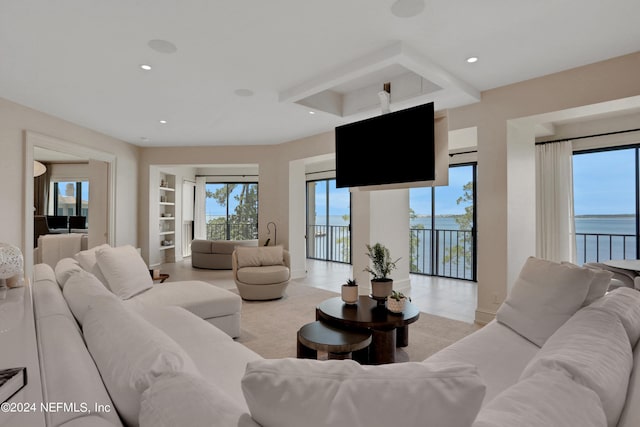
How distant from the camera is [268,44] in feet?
8.80

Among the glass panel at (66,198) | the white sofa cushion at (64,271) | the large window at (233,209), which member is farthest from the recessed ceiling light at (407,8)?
the glass panel at (66,198)

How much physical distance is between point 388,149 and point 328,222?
541cm

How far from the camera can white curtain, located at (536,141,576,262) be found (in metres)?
4.92

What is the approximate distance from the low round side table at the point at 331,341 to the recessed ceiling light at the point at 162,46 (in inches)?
97.6

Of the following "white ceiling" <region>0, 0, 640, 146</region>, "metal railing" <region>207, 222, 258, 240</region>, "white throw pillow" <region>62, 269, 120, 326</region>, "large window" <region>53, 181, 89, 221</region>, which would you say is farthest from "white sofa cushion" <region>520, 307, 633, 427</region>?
"large window" <region>53, 181, 89, 221</region>

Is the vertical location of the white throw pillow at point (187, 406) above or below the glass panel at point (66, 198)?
below

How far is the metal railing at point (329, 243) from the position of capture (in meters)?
8.56

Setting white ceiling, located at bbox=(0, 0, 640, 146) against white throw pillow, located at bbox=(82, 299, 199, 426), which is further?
white ceiling, located at bbox=(0, 0, 640, 146)

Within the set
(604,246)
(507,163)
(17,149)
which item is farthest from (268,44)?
(604,246)

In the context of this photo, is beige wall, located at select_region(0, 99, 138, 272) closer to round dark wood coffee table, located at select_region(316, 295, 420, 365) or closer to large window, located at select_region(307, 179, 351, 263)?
round dark wood coffee table, located at select_region(316, 295, 420, 365)

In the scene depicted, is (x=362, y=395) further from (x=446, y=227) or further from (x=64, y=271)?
(x=446, y=227)

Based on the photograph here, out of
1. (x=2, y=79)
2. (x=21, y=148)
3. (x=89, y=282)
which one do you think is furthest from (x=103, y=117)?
(x=89, y=282)

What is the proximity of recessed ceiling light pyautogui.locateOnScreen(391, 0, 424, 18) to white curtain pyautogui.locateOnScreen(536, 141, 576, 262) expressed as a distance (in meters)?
4.03

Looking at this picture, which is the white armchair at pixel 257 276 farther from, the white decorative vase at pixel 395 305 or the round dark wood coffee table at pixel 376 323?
the white decorative vase at pixel 395 305
